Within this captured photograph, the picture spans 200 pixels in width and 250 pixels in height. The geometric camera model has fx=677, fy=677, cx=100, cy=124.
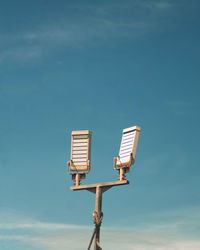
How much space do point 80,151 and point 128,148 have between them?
7.94ft

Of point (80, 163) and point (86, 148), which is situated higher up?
point (86, 148)

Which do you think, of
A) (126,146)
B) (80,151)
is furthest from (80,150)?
(126,146)

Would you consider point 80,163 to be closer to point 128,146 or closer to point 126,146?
point 126,146

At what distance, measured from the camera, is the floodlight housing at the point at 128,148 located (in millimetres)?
28609

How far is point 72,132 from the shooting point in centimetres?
3033

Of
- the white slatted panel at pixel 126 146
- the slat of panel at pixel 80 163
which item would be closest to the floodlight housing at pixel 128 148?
the white slatted panel at pixel 126 146

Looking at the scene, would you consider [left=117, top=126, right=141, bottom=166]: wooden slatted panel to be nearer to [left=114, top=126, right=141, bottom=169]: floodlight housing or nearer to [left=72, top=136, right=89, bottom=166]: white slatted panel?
[left=114, top=126, right=141, bottom=169]: floodlight housing

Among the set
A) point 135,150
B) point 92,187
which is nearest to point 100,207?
point 92,187

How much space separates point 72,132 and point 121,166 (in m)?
3.06

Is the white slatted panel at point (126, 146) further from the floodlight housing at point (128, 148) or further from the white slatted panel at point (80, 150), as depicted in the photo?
the white slatted panel at point (80, 150)

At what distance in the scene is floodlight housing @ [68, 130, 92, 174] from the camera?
2997cm

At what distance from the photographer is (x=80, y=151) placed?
30.2 metres

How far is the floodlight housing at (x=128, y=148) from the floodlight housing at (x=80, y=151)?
159 centimetres

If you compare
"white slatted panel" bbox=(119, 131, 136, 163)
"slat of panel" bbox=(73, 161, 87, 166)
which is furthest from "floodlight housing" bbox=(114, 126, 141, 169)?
"slat of panel" bbox=(73, 161, 87, 166)
